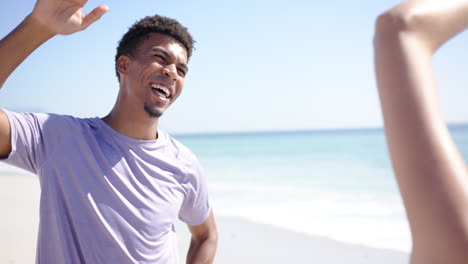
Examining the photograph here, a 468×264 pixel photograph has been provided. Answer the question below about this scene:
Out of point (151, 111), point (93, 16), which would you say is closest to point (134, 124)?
point (151, 111)

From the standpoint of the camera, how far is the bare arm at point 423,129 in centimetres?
32

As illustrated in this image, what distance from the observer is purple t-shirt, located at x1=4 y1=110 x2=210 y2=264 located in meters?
1.89

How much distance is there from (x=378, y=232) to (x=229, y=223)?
2.54m

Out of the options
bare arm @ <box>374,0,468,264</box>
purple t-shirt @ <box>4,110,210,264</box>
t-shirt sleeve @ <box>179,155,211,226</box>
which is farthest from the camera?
t-shirt sleeve @ <box>179,155,211,226</box>

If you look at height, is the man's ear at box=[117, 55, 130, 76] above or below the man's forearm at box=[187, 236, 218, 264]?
above

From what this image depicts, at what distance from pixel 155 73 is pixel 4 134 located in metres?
0.91

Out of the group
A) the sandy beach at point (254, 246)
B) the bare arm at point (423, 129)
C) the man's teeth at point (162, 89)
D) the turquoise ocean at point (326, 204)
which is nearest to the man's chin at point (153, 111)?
the man's teeth at point (162, 89)

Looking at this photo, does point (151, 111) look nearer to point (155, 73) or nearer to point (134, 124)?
point (134, 124)

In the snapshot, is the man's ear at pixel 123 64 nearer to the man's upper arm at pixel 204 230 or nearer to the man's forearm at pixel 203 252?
the man's upper arm at pixel 204 230

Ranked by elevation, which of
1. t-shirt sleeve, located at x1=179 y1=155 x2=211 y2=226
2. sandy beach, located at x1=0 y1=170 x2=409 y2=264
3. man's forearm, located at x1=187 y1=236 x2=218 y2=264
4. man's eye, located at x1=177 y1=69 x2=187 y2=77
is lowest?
sandy beach, located at x1=0 y1=170 x2=409 y2=264

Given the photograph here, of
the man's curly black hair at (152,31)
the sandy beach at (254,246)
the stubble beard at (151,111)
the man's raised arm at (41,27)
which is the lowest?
the sandy beach at (254,246)

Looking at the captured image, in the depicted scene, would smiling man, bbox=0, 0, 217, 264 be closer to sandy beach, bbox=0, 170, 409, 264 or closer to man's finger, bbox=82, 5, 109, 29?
man's finger, bbox=82, 5, 109, 29

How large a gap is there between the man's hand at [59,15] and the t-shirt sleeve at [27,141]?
22.0 inches

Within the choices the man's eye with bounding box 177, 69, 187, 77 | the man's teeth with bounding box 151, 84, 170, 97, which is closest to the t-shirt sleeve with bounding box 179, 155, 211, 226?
the man's teeth with bounding box 151, 84, 170, 97
